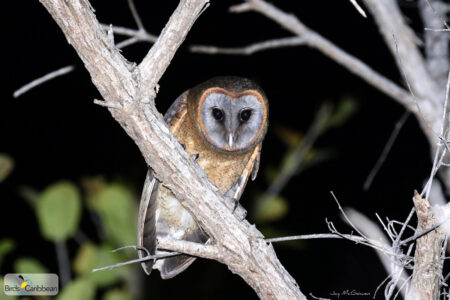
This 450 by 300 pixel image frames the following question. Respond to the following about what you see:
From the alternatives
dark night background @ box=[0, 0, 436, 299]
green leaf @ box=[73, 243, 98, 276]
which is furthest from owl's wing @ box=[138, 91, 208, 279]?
dark night background @ box=[0, 0, 436, 299]

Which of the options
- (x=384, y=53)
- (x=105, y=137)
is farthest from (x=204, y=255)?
(x=384, y=53)

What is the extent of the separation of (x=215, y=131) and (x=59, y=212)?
1307 mm

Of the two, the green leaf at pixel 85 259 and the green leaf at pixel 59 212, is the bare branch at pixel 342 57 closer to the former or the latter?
the green leaf at pixel 59 212

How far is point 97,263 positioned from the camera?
375 centimetres

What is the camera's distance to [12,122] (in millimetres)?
4637

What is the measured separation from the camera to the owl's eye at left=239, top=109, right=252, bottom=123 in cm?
328

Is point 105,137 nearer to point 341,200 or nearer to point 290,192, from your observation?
point 290,192

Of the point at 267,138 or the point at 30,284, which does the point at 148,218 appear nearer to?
the point at 30,284

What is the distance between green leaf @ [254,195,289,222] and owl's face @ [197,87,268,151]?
1.58 metres

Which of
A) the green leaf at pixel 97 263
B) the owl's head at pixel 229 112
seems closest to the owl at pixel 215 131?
the owl's head at pixel 229 112

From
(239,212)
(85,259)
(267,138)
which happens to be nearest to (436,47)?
(239,212)

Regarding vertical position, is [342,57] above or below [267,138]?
above

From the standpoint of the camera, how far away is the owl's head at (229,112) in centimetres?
320

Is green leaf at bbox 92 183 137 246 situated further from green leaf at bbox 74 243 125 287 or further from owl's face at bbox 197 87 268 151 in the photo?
owl's face at bbox 197 87 268 151
